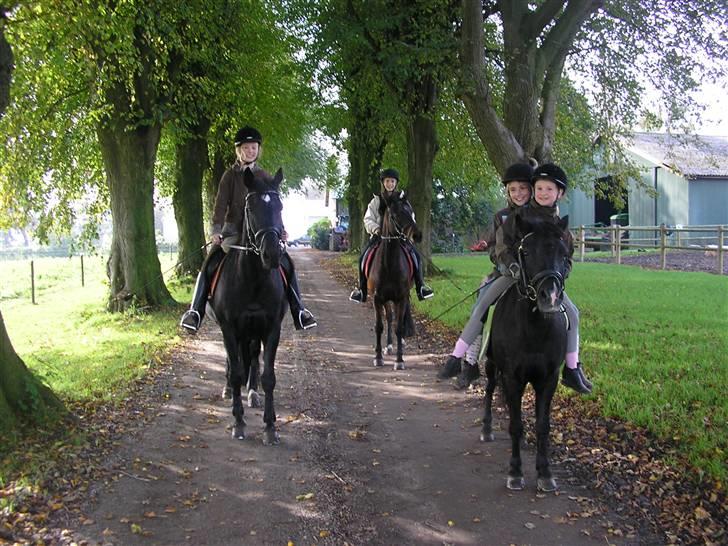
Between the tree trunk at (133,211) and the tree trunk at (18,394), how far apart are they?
9149mm

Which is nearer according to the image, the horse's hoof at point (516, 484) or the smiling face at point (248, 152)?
the horse's hoof at point (516, 484)

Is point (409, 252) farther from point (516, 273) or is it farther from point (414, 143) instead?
point (414, 143)

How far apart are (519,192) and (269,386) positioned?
3236 millimetres

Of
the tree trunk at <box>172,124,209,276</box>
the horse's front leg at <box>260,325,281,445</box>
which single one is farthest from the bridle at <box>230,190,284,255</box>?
the tree trunk at <box>172,124,209,276</box>

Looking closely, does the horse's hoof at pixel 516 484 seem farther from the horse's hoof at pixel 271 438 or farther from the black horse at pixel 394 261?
the black horse at pixel 394 261

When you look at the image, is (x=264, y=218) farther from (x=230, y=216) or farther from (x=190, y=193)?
(x=190, y=193)

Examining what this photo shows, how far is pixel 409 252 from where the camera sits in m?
10.9

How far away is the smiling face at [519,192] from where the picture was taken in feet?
21.1

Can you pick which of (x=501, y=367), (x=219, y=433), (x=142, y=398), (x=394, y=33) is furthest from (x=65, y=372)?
(x=394, y=33)

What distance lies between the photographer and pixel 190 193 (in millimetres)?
22797

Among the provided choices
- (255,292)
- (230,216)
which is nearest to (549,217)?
(255,292)

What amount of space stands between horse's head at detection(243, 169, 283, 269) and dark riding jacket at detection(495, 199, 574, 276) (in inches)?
84.0

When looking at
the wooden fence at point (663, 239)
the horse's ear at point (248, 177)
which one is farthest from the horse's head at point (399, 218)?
the wooden fence at point (663, 239)

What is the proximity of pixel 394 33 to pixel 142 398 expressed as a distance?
45.9 feet
